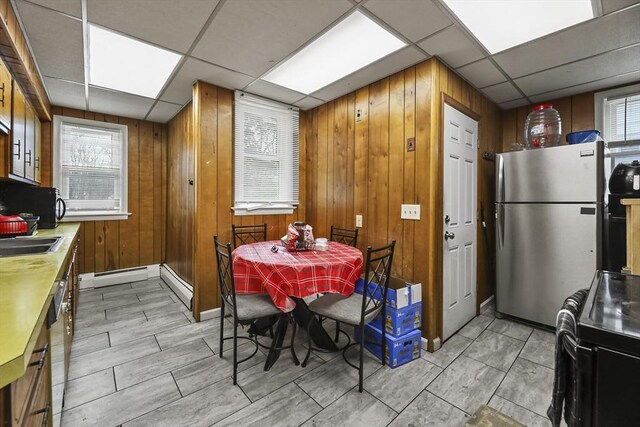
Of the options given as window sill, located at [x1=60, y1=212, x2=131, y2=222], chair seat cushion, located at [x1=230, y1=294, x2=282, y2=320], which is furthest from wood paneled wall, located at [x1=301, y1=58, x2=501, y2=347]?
window sill, located at [x1=60, y1=212, x2=131, y2=222]

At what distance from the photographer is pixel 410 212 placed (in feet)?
8.05

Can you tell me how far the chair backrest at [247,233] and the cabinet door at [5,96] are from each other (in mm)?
1839

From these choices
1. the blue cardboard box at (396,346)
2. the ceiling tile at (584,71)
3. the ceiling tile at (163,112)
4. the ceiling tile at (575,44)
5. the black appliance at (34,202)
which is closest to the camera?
the ceiling tile at (575,44)

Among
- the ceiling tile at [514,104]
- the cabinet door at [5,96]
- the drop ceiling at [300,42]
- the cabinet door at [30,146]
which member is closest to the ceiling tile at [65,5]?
the drop ceiling at [300,42]

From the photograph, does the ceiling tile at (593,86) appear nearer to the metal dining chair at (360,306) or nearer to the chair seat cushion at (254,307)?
the metal dining chair at (360,306)

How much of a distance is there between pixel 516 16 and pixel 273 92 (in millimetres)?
2229

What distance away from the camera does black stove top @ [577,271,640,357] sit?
58 centimetres

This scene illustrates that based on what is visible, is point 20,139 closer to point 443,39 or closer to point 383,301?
point 383,301

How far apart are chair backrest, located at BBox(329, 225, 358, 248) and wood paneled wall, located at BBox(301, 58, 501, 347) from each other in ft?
0.24

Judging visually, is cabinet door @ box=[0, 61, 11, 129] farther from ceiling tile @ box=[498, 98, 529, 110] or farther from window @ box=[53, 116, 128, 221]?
ceiling tile @ box=[498, 98, 529, 110]

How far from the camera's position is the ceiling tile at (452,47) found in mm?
1986

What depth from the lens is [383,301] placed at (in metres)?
2.04

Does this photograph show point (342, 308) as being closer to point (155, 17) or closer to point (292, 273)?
point (292, 273)

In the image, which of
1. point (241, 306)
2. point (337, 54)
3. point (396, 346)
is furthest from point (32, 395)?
point (337, 54)
